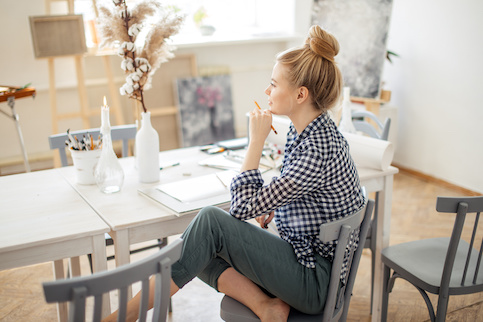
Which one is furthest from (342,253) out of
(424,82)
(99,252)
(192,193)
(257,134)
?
(424,82)

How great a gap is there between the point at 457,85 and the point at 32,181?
306cm

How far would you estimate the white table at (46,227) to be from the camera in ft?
4.52

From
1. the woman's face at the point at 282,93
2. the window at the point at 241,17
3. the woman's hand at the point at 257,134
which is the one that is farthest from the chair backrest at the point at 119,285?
the window at the point at 241,17

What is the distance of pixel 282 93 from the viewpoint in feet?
5.09

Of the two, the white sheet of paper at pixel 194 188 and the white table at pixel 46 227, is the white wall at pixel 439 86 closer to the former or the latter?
the white sheet of paper at pixel 194 188

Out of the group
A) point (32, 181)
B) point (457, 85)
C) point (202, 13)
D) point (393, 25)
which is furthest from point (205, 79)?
point (32, 181)

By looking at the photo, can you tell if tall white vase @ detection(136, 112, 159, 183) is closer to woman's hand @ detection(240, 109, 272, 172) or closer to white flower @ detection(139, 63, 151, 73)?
white flower @ detection(139, 63, 151, 73)

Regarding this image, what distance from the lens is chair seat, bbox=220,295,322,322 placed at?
144 cm

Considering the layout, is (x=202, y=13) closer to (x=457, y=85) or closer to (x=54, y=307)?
(x=457, y=85)

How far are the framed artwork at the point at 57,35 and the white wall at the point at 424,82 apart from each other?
0.49 metres

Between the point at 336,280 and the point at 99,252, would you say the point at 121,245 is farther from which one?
the point at 336,280

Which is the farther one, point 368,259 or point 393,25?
point 393,25

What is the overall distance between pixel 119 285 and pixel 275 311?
56cm

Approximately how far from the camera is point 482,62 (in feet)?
11.2
